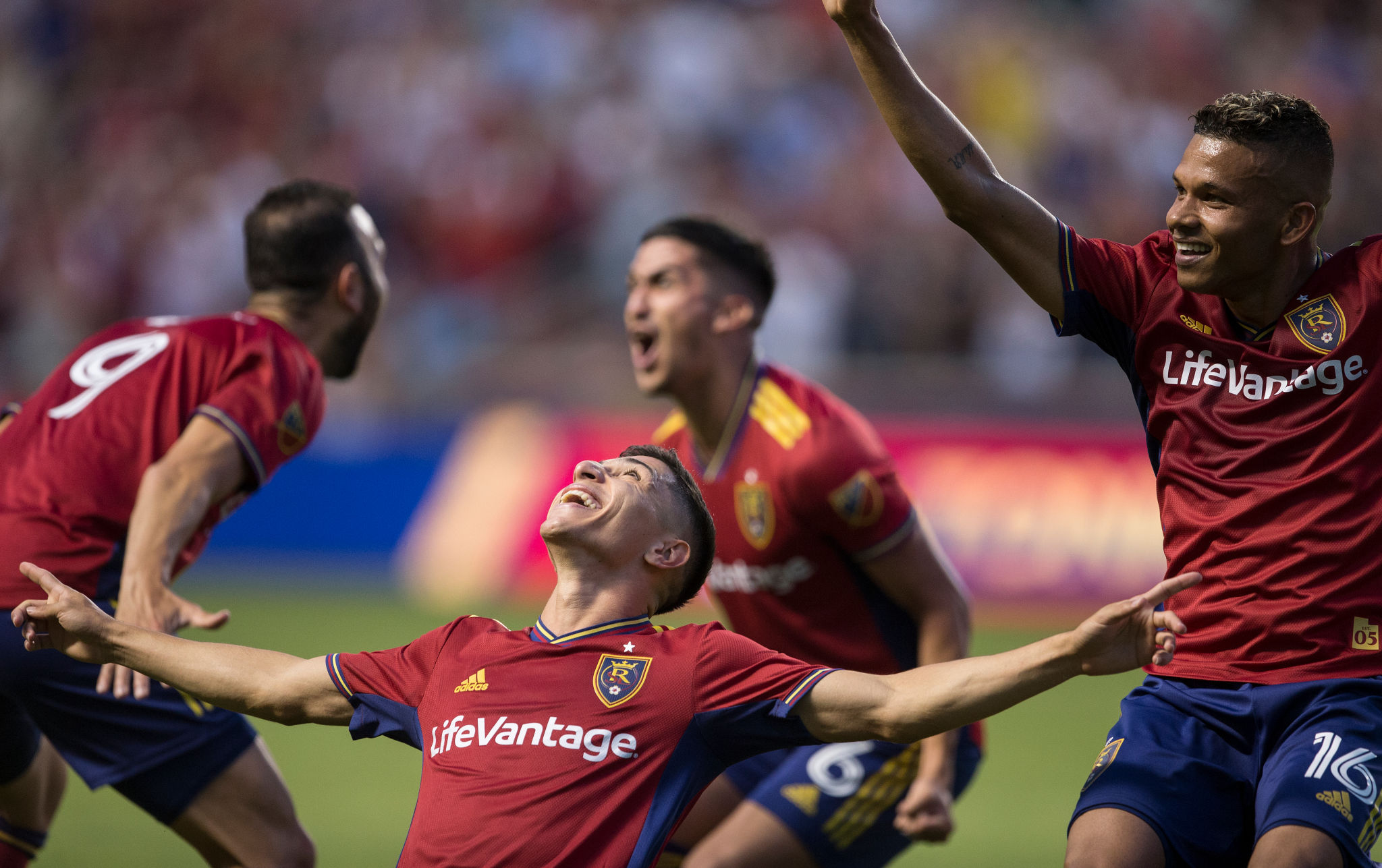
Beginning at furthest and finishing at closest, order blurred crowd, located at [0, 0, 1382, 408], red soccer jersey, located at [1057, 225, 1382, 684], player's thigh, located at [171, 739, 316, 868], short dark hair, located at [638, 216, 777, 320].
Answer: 1. blurred crowd, located at [0, 0, 1382, 408]
2. short dark hair, located at [638, 216, 777, 320]
3. player's thigh, located at [171, 739, 316, 868]
4. red soccer jersey, located at [1057, 225, 1382, 684]

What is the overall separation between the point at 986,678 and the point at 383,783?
5.73 m

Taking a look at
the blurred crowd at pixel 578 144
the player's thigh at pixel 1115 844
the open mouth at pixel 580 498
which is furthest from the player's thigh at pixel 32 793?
the blurred crowd at pixel 578 144

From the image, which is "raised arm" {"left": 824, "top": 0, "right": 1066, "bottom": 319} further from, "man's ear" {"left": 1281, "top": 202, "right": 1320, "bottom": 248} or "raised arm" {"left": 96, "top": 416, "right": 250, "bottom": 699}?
"raised arm" {"left": 96, "top": 416, "right": 250, "bottom": 699}

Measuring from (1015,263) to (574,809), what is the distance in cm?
178

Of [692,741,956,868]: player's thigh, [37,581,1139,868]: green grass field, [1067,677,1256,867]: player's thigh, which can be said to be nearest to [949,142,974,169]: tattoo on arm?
[1067,677,1256,867]: player's thigh

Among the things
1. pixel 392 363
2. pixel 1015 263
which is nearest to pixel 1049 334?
pixel 392 363

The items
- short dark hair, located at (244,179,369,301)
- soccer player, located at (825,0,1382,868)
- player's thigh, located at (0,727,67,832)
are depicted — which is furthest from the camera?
short dark hair, located at (244,179,369,301)

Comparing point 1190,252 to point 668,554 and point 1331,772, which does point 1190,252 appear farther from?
point 668,554

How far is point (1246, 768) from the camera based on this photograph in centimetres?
364

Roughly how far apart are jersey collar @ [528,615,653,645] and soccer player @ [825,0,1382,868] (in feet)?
3.89

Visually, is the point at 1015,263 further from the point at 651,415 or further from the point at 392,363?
the point at 392,363

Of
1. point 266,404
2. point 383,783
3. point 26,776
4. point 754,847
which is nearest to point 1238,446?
point 754,847

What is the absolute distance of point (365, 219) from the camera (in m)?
5.61

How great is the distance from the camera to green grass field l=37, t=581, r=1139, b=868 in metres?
6.89
